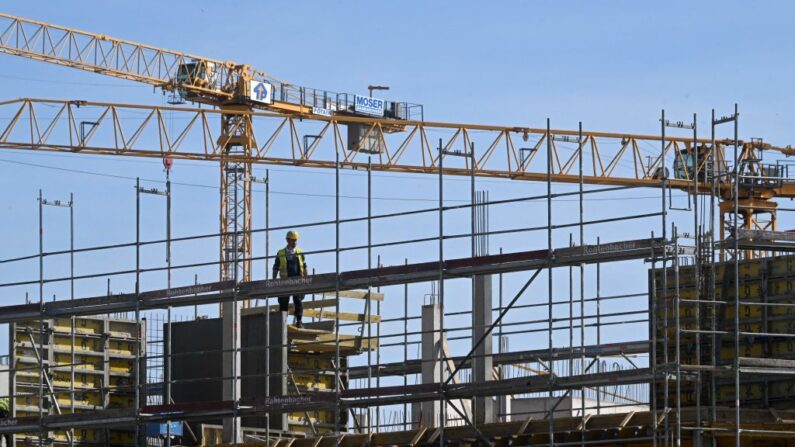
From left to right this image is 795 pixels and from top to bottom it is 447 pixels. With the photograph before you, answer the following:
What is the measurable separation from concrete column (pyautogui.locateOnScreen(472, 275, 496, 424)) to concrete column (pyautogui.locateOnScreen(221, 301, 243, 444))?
363 cm

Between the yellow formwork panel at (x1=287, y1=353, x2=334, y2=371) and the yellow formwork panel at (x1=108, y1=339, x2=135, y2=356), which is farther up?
the yellow formwork panel at (x1=108, y1=339, x2=135, y2=356)

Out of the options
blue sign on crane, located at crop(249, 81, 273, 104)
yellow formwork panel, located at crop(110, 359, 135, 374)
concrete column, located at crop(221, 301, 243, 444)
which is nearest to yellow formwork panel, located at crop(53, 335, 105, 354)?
yellow formwork panel, located at crop(110, 359, 135, 374)

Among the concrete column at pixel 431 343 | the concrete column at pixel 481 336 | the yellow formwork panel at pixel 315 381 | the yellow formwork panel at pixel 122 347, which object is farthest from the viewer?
the yellow formwork panel at pixel 122 347

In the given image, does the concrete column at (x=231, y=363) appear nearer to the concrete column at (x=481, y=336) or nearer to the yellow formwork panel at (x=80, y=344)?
the concrete column at (x=481, y=336)

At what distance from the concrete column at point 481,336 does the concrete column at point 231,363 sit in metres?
3.63

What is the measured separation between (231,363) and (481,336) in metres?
4.86

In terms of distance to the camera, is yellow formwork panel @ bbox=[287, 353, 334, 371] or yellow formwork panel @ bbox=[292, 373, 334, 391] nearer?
yellow formwork panel @ bbox=[287, 353, 334, 371]

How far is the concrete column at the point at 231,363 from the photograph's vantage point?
91.2 feet

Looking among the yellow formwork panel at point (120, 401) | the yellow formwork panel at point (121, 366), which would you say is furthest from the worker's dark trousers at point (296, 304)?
the yellow formwork panel at point (121, 366)

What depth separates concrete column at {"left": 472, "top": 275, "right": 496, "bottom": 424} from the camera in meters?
26.6

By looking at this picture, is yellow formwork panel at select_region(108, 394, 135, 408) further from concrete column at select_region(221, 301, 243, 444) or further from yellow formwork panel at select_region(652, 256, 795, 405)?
yellow formwork panel at select_region(652, 256, 795, 405)

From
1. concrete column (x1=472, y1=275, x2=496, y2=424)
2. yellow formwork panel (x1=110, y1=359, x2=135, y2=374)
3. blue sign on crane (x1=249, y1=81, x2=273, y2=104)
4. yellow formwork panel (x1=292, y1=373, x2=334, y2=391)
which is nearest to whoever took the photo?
concrete column (x1=472, y1=275, x2=496, y2=424)

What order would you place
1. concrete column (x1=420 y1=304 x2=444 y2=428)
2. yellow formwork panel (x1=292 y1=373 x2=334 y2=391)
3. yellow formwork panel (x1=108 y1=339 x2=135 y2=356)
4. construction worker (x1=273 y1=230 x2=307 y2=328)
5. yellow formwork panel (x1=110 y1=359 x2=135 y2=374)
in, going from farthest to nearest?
1. yellow formwork panel (x1=108 y1=339 x2=135 y2=356)
2. yellow formwork panel (x1=110 y1=359 x2=135 y2=374)
3. yellow formwork panel (x1=292 y1=373 x2=334 y2=391)
4. construction worker (x1=273 y1=230 x2=307 y2=328)
5. concrete column (x1=420 y1=304 x2=444 y2=428)

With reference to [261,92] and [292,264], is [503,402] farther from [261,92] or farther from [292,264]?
[261,92]
